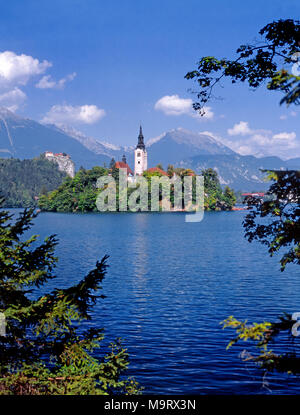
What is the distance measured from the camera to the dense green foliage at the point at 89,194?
177500mm

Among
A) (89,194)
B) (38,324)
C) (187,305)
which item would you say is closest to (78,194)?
(89,194)

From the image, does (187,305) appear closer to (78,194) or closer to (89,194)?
(89,194)

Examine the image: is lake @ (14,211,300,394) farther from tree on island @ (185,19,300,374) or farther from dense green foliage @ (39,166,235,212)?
dense green foliage @ (39,166,235,212)

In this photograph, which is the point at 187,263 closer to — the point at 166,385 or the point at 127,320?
the point at 127,320

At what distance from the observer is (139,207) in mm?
177250

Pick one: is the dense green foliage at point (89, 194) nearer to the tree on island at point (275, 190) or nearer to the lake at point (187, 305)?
the lake at point (187, 305)

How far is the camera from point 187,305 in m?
32.0

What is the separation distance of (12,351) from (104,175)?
180m

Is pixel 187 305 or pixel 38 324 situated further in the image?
pixel 187 305

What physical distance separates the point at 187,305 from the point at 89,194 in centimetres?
14737

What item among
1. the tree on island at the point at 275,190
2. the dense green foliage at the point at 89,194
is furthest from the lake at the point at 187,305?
the dense green foliage at the point at 89,194

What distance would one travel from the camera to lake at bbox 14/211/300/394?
19.4 metres
